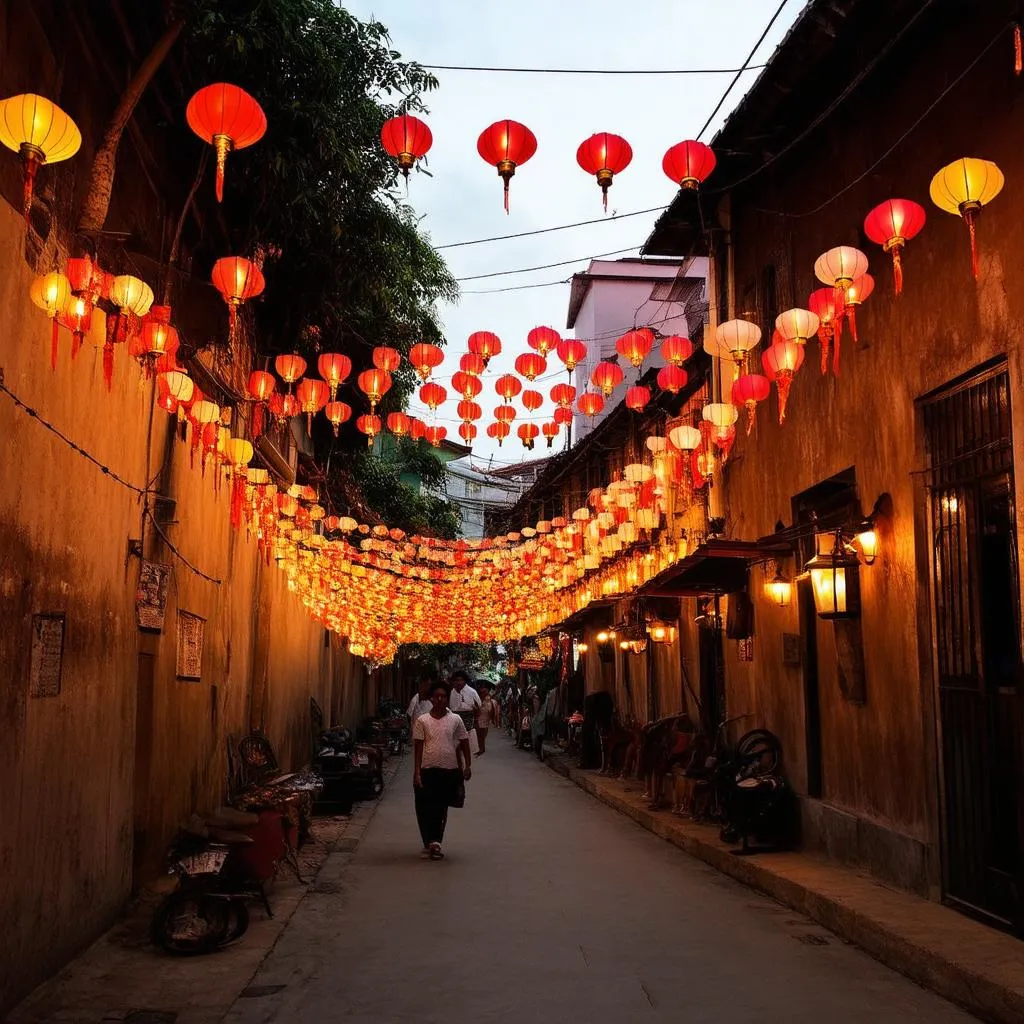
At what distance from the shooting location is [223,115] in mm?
7734

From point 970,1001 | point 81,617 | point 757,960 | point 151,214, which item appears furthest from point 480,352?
point 970,1001

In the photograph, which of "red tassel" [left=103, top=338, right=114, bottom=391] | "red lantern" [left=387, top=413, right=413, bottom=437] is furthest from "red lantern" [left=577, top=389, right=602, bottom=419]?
"red tassel" [left=103, top=338, right=114, bottom=391]

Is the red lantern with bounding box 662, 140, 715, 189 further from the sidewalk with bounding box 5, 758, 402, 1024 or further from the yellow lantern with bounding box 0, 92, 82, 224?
the sidewalk with bounding box 5, 758, 402, 1024

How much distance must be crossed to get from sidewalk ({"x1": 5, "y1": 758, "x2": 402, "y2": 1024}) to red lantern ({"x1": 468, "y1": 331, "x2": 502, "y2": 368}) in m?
7.32

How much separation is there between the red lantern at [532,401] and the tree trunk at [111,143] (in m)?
8.47

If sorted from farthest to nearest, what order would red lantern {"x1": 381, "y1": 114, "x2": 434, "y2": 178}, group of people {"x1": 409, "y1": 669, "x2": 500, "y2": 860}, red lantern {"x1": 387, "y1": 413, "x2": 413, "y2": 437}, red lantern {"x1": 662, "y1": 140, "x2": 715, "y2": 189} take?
1. red lantern {"x1": 387, "y1": 413, "x2": 413, "y2": 437}
2. group of people {"x1": 409, "y1": 669, "x2": 500, "y2": 860}
3. red lantern {"x1": 662, "y1": 140, "x2": 715, "y2": 189}
4. red lantern {"x1": 381, "y1": 114, "x2": 434, "y2": 178}

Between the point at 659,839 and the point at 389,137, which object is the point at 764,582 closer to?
the point at 659,839

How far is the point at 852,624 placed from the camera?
11.5 meters

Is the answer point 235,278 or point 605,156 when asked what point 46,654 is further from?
point 605,156

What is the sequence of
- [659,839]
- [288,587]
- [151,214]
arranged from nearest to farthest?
[151,214] < [659,839] < [288,587]

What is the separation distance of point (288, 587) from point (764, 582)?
1087cm

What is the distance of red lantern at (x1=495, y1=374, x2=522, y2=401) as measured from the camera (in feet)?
51.4

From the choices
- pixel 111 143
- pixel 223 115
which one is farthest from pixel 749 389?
pixel 111 143

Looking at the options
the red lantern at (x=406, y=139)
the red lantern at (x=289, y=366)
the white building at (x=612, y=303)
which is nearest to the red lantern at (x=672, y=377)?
the red lantern at (x=289, y=366)
